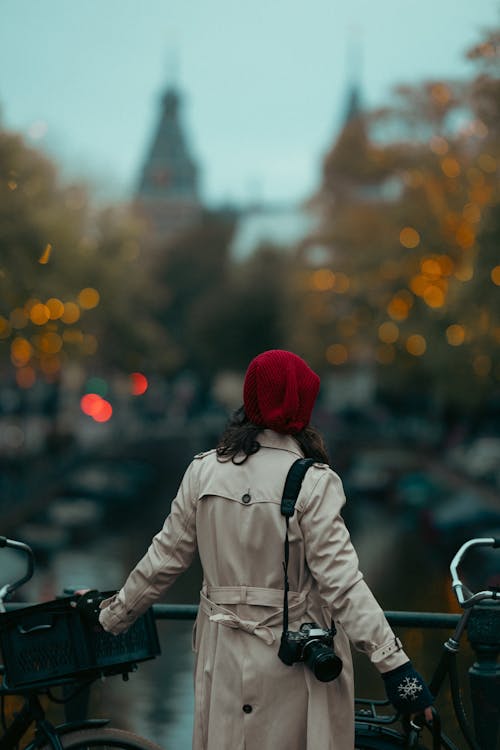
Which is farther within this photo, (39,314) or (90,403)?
(90,403)

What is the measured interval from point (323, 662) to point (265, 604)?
242mm

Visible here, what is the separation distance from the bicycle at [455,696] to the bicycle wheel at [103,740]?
0.68 metres

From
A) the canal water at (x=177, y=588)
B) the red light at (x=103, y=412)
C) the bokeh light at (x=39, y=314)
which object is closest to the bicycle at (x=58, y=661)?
the canal water at (x=177, y=588)

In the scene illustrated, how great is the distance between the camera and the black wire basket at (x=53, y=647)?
3.85 metres

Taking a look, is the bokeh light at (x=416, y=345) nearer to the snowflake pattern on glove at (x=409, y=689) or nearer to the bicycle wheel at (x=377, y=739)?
the bicycle wheel at (x=377, y=739)

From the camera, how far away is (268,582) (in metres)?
3.71

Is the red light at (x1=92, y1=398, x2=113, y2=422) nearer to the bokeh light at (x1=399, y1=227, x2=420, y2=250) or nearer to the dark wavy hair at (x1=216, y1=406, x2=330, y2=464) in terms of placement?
the bokeh light at (x1=399, y1=227, x2=420, y2=250)

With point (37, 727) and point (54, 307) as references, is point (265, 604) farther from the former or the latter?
point (54, 307)

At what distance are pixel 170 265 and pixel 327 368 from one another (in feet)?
95.5

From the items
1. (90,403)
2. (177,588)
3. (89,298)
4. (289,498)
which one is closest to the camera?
(289,498)

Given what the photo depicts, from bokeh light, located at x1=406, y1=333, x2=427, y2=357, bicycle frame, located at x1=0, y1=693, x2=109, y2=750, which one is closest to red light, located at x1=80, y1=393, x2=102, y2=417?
bokeh light, located at x1=406, y1=333, x2=427, y2=357

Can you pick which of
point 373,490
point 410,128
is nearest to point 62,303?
point 410,128

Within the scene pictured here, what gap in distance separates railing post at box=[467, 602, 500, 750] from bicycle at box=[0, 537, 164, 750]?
1149mm

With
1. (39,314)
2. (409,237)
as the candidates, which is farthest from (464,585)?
(409,237)
